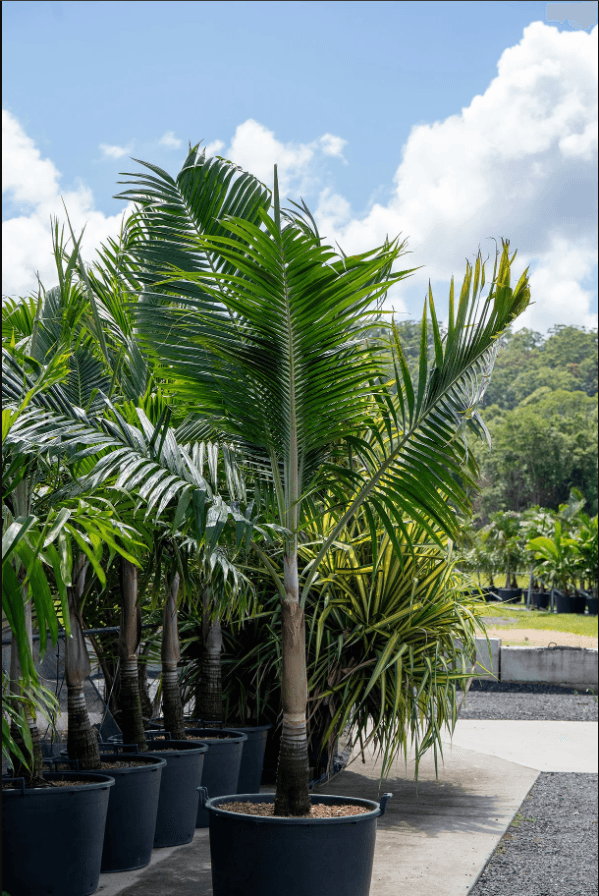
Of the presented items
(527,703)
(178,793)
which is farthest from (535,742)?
(178,793)

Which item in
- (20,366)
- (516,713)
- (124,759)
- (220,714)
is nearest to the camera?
(20,366)

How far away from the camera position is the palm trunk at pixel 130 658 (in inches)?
163

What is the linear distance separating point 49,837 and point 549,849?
284cm

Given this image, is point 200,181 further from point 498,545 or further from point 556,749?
point 498,545

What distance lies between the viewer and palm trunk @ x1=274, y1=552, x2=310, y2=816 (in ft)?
10.7

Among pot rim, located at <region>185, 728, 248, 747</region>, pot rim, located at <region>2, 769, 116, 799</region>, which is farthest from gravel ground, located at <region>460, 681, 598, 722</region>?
pot rim, located at <region>2, 769, 116, 799</region>

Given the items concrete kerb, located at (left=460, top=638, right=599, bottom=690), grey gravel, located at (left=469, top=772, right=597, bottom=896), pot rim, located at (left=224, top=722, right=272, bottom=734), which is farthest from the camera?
concrete kerb, located at (left=460, top=638, right=599, bottom=690)

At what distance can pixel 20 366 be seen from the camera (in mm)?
2926

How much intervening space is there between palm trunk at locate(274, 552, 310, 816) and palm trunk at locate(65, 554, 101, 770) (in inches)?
40.8

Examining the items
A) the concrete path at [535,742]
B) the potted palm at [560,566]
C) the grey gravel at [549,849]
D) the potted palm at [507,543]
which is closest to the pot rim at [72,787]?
the grey gravel at [549,849]

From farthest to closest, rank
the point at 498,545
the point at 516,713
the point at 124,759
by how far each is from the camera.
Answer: the point at 498,545
the point at 516,713
the point at 124,759

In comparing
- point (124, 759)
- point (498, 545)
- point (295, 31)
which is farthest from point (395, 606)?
point (498, 545)

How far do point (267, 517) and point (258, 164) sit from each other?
1.57 metres

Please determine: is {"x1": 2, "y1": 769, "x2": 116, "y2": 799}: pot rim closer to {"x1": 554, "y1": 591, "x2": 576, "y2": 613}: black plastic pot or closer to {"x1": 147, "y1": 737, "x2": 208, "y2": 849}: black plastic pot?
{"x1": 147, "y1": 737, "x2": 208, "y2": 849}: black plastic pot
